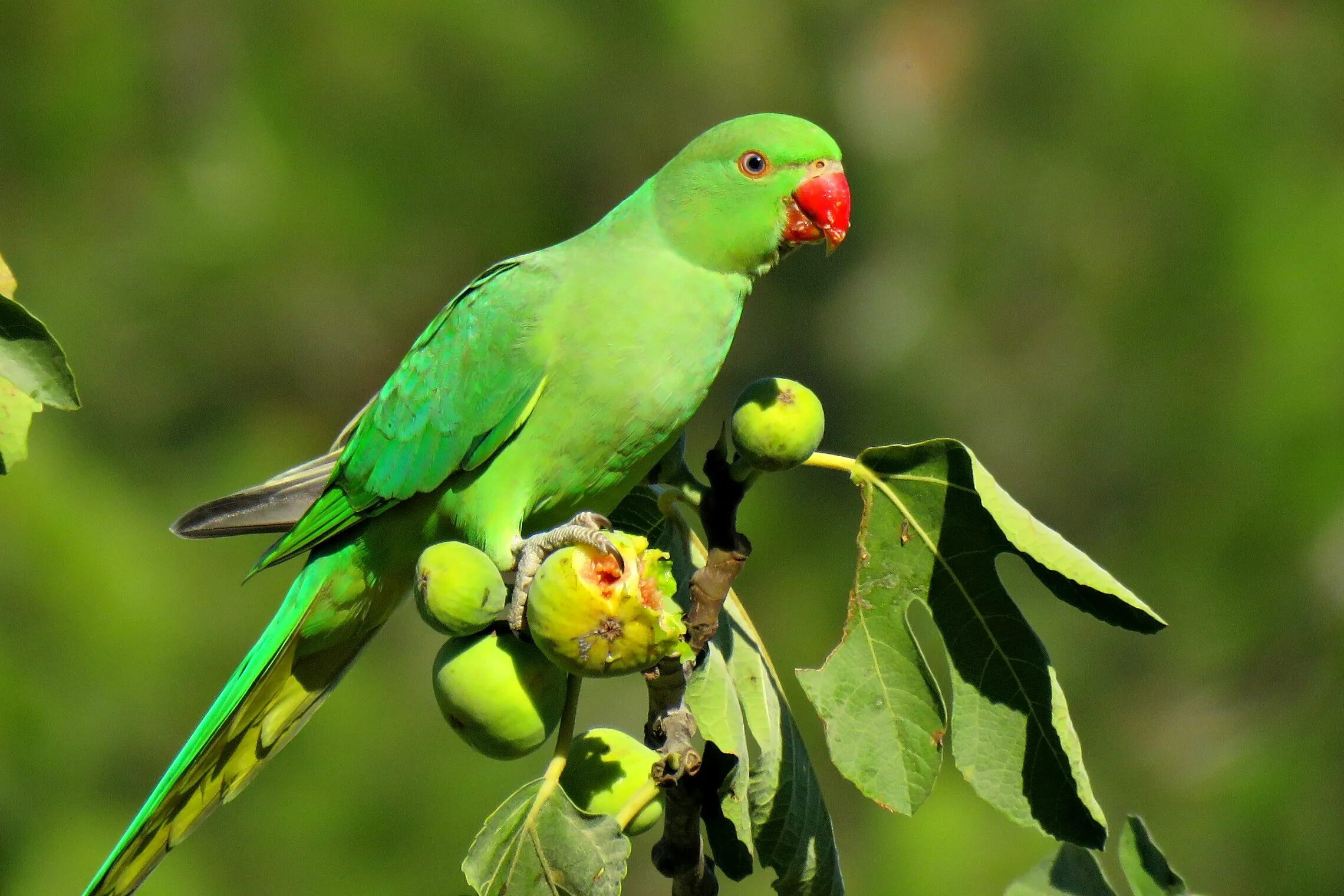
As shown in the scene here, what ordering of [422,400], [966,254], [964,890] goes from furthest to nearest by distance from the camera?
[966,254] < [964,890] < [422,400]

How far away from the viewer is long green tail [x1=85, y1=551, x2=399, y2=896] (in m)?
2.28

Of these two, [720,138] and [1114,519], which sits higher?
[720,138]

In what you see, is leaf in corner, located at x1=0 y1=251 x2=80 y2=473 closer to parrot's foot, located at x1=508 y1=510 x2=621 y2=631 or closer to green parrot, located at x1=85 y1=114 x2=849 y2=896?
parrot's foot, located at x1=508 y1=510 x2=621 y2=631

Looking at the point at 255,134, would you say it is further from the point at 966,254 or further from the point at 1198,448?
the point at 1198,448

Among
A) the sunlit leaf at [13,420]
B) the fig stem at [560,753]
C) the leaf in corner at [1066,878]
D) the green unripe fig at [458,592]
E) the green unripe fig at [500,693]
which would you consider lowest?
the leaf in corner at [1066,878]

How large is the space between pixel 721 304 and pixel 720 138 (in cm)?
35

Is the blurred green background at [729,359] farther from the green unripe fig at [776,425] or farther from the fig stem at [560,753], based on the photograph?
the green unripe fig at [776,425]

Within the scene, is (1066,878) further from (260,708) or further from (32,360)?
(260,708)

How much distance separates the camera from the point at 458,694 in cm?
173

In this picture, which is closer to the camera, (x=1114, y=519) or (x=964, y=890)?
(x=964, y=890)

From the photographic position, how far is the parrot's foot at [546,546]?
5.38ft

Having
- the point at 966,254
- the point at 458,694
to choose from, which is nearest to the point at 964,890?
the point at 458,694

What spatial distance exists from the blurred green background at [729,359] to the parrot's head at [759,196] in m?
2.88

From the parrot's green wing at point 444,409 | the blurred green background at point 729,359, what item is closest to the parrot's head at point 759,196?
the parrot's green wing at point 444,409
